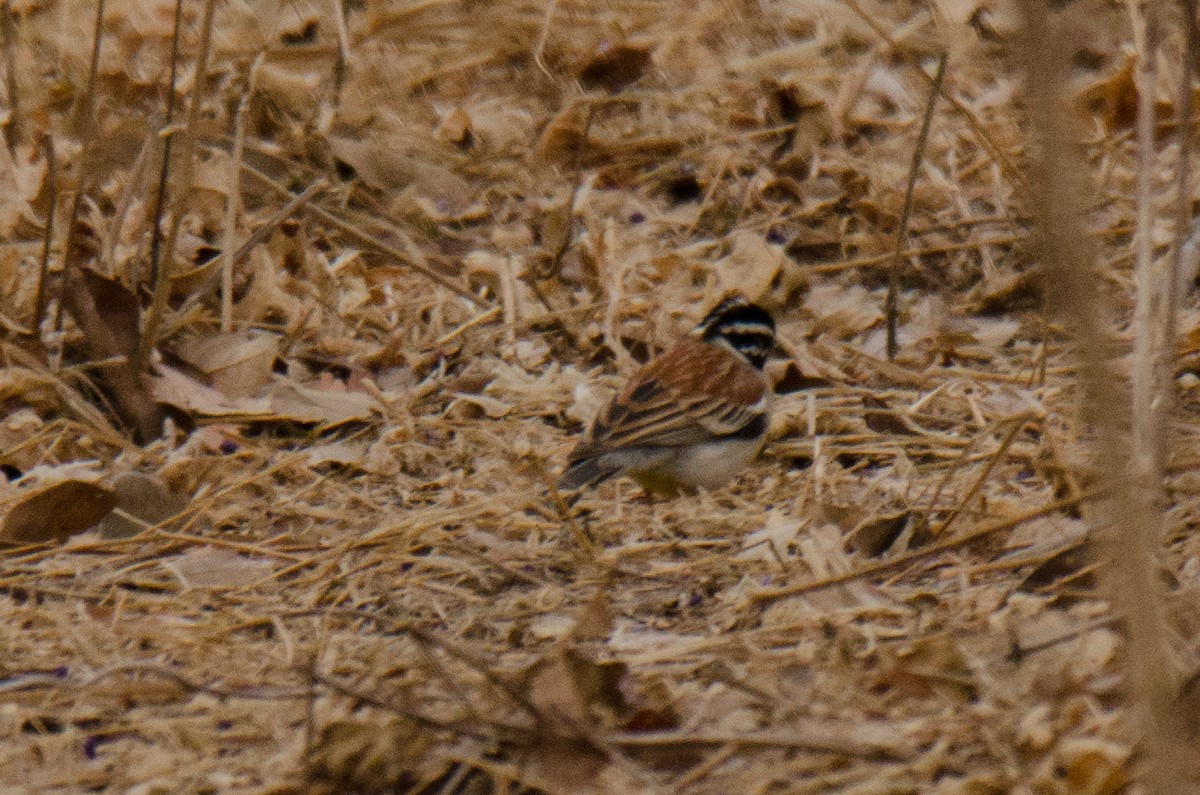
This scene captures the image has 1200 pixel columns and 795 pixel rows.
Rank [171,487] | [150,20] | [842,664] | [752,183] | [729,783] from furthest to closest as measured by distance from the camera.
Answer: [150,20] < [752,183] < [171,487] < [842,664] < [729,783]

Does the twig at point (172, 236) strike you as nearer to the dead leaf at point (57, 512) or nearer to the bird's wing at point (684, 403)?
the dead leaf at point (57, 512)

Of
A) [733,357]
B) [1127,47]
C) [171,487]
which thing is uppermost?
[1127,47]

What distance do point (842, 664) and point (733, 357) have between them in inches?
100

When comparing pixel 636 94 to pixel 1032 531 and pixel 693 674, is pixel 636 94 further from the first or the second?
pixel 693 674

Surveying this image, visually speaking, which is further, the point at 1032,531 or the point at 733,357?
the point at 733,357

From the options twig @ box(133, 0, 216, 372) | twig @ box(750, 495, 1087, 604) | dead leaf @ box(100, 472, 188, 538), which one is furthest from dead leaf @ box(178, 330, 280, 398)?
twig @ box(750, 495, 1087, 604)

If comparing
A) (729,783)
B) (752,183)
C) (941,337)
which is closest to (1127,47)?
(752,183)

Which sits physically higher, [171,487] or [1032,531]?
[1032,531]

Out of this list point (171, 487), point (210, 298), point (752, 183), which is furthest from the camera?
point (752, 183)

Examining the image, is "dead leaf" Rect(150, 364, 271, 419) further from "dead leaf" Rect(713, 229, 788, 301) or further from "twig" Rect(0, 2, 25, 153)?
"dead leaf" Rect(713, 229, 788, 301)

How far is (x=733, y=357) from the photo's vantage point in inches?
258

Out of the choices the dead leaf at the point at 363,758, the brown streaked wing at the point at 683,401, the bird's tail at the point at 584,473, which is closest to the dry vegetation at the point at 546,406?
the dead leaf at the point at 363,758

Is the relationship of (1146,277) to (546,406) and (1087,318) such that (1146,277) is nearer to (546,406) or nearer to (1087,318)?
(1087,318)

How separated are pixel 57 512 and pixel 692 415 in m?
2.27
